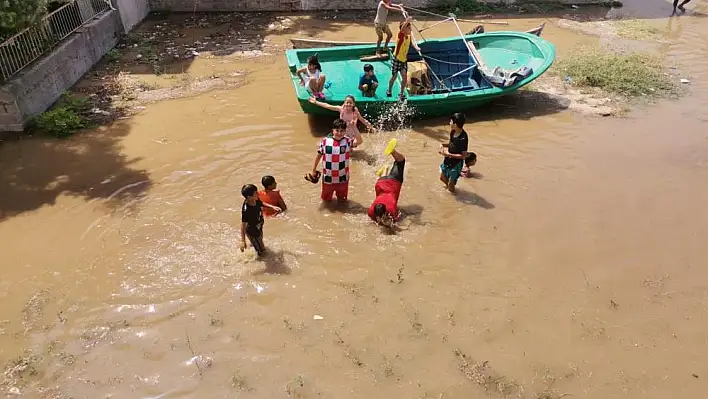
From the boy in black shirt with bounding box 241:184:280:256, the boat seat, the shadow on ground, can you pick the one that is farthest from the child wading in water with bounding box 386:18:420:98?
the shadow on ground

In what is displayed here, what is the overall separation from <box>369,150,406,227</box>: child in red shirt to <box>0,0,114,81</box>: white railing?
254 inches

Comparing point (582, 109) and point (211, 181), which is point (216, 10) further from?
point (582, 109)

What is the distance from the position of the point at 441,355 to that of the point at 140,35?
11.6m

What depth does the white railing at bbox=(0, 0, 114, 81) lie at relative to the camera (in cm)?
805

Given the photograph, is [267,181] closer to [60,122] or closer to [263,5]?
[60,122]

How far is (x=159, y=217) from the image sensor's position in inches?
243

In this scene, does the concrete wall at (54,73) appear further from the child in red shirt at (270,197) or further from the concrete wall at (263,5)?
the child in red shirt at (270,197)

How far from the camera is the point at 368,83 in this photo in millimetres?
8266

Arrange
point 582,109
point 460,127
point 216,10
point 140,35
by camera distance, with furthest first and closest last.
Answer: point 216,10 < point 140,35 < point 582,109 < point 460,127

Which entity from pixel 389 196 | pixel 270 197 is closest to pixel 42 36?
pixel 270 197

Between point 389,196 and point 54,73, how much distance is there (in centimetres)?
700

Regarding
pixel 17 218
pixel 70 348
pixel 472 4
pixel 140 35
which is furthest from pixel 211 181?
pixel 472 4

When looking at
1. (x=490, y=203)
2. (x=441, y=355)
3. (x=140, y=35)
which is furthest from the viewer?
(x=140, y=35)

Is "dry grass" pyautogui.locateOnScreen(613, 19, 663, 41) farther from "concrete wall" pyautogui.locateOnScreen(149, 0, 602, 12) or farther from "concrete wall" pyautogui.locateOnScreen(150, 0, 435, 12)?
"concrete wall" pyautogui.locateOnScreen(150, 0, 435, 12)
